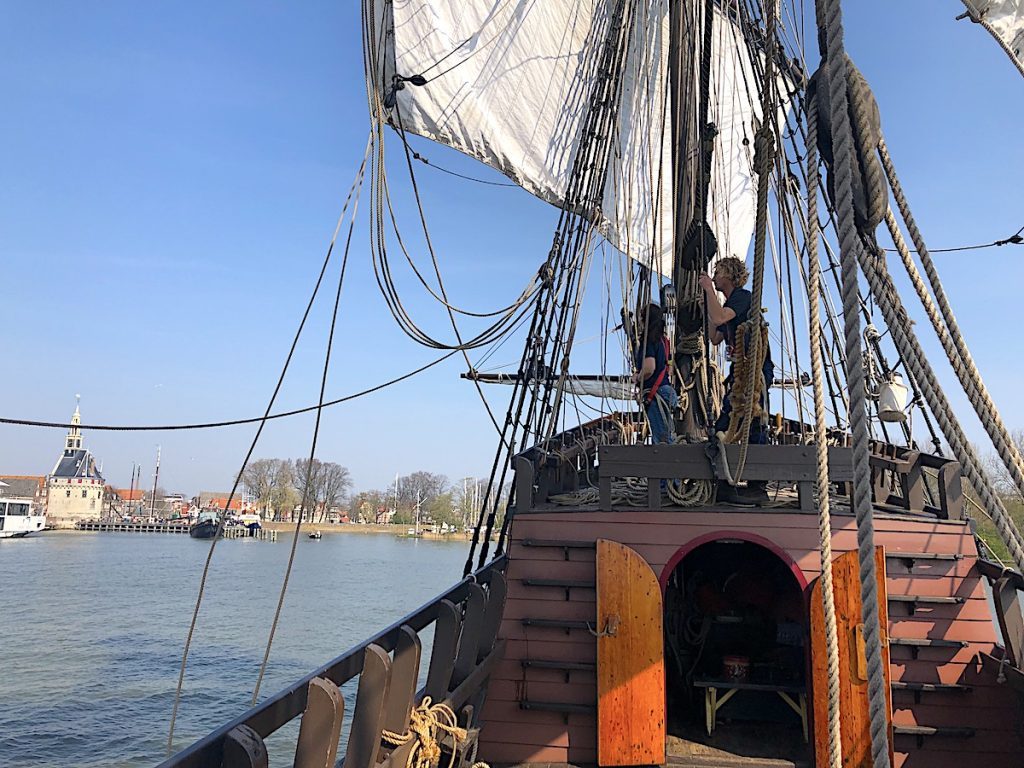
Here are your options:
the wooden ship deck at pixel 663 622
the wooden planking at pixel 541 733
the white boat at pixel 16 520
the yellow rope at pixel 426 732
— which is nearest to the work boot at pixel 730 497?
the wooden ship deck at pixel 663 622

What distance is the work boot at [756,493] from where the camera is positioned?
193 inches

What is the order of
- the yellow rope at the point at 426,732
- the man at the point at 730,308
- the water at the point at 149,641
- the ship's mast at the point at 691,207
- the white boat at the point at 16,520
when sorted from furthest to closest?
the white boat at the point at 16,520 → the water at the point at 149,641 → the ship's mast at the point at 691,207 → the man at the point at 730,308 → the yellow rope at the point at 426,732

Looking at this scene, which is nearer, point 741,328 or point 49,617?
point 741,328

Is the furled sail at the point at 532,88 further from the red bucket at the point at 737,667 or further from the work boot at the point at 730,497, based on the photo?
the red bucket at the point at 737,667

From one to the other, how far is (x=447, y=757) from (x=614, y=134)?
8445 millimetres

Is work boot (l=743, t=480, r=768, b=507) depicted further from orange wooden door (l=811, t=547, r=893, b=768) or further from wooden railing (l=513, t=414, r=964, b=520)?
orange wooden door (l=811, t=547, r=893, b=768)

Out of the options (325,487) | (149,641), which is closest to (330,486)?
(325,487)

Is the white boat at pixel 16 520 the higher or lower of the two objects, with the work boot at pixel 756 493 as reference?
lower

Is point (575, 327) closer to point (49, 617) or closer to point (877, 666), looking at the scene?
point (877, 666)

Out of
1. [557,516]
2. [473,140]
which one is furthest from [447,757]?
[473,140]

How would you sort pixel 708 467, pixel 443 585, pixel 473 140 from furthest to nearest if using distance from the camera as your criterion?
1. pixel 443 585
2. pixel 473 140
3. pixel 708 467

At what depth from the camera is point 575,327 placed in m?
7.49

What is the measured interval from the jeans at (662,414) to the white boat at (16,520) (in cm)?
7471

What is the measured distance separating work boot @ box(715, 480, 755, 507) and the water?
9.53m
